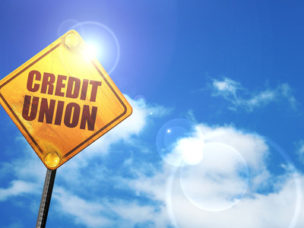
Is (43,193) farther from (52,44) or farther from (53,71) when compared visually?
(52,44)

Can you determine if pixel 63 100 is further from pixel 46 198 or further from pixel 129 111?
pixel 46 198

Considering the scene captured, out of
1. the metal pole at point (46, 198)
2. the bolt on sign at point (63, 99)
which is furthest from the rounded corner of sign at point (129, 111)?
the metal pole at point (46, 198)

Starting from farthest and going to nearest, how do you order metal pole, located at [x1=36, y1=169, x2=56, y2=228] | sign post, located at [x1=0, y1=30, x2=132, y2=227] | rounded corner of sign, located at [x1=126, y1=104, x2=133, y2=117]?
rounded corner of sign, located at [x1=126, y1=104, x2=133, y2=117] → sign post, located at [x1=0, y1=30, x2=132, y2=227] → metal pole, located at [x1=36, y1=169, x2=56, y2=228]

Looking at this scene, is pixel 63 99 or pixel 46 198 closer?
pixel 46 198

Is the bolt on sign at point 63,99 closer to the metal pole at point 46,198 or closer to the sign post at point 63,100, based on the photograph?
the sign post at point 63,100

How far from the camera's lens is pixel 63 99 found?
9.46ft

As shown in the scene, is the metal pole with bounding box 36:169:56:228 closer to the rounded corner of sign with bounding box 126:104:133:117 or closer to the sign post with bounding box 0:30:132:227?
the sign post with bounding box 0:30:132:227

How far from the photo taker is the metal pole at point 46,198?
2.42m

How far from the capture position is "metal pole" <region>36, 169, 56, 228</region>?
7.95ft

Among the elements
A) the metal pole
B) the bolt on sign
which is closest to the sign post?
the bolt on sign

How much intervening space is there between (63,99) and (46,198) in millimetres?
919

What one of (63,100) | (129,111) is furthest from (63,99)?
(129,111)

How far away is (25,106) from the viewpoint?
112 inches

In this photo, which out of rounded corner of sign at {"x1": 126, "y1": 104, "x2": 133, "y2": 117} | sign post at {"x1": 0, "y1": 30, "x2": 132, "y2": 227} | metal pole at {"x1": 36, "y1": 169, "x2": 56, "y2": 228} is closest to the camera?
metal pole at {"x1": 36, "y1": 169, "x2": 56, "y2": 228}
